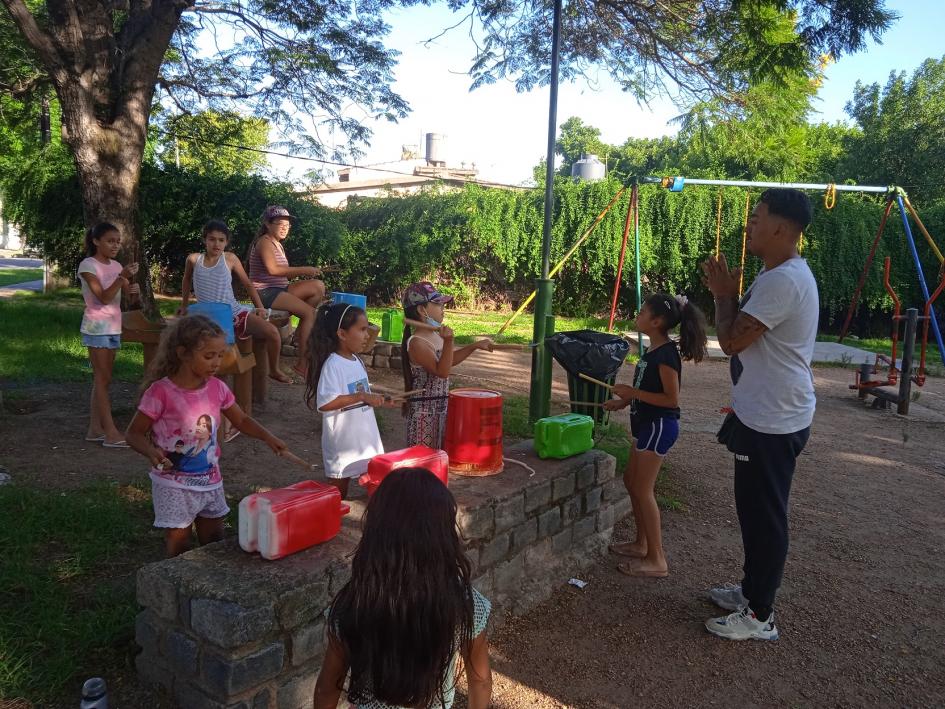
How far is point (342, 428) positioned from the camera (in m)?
3.05

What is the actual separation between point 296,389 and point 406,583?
5799 millimetres

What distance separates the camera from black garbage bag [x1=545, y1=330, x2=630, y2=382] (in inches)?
221

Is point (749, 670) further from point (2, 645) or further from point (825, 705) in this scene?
point (2, 645)

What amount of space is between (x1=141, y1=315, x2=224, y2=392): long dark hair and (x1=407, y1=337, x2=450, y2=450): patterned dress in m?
1.09

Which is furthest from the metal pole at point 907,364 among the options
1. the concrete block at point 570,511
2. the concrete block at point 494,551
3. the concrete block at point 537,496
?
the concrete block at point 494,551

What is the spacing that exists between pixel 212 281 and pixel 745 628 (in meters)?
4.45

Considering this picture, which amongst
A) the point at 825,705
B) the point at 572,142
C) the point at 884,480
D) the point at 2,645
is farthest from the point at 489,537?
the point at 572,142

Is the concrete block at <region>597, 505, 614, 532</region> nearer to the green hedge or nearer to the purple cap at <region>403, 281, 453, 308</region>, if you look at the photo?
the purple cap at <region>403, 281, 453, 308</region>

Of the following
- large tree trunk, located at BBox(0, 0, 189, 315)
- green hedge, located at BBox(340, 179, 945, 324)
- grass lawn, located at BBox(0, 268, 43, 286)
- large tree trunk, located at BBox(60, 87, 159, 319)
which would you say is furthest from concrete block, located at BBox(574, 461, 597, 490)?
grass lawn, located at BBox(0, 268, 43, 286)

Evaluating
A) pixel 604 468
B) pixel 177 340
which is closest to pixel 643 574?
pixel 604 468

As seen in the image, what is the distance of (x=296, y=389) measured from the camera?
709 centimetres

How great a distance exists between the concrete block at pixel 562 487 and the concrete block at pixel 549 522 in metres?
0.07

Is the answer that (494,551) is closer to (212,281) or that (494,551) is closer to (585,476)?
(585,476)

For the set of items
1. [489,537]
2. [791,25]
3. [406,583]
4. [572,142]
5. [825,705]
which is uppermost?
[572,142]
